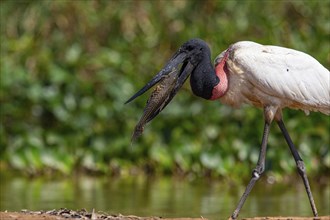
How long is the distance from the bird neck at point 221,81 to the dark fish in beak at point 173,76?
A: 179 mm

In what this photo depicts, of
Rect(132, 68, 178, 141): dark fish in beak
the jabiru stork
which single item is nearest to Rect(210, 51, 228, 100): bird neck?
the jabiru stork

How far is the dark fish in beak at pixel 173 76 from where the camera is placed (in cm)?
939

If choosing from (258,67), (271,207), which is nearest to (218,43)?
(271,207)

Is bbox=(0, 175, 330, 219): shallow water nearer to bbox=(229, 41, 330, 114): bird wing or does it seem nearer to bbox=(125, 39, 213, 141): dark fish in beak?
bbox=(125, 39, 213, 141): dark fish in beak

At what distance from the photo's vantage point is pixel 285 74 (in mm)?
9109

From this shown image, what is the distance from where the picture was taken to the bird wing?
29.8 ft

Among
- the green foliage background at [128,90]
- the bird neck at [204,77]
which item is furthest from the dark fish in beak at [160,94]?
the green foliage background at [128,90]

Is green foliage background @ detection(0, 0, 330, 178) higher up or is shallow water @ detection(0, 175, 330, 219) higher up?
green foliage background @ detection(0, 0, 330, 178)

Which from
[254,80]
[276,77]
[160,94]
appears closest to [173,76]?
[160,94]

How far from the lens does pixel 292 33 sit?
16375 mm

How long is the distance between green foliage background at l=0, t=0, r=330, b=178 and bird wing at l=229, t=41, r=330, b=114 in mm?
4344

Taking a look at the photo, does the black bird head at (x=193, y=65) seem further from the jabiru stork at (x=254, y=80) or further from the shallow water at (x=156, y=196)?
the shallow water at (x=156, y=196)

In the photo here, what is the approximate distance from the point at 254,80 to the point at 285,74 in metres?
0.26

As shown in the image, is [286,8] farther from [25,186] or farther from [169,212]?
[169,212]
